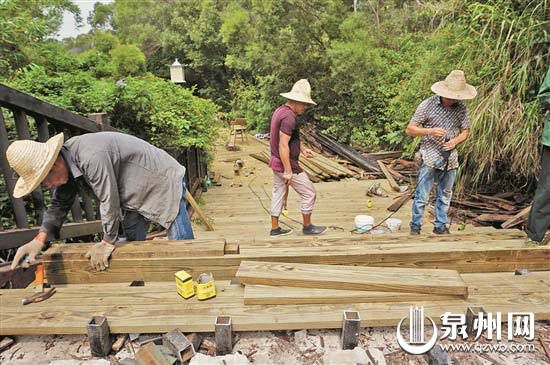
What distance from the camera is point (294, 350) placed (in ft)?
5.32

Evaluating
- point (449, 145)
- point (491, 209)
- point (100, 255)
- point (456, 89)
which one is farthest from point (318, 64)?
point (100, 255)

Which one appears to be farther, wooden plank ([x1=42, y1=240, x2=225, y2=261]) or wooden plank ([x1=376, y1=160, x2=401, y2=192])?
wooden plank ([x1=376, y1=160, x2=401, y2=192])

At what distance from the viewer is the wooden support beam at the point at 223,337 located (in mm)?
1593

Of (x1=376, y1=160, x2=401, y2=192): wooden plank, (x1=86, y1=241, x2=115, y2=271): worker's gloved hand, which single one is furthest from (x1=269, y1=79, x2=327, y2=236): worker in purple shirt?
(x1=376, y1=160, x2=401, y2=192): wooden plank

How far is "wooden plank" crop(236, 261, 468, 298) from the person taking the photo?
178 centimetres

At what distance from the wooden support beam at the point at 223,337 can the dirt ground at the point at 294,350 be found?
57 millimetres

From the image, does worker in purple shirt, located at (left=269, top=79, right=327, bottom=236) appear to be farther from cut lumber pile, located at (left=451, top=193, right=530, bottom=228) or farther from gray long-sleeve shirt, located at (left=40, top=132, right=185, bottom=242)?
cut lumber pile, located at (left=451, top=193, right=530, bottom=228)

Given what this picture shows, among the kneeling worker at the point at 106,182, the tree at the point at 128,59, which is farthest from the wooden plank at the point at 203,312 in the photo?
the tree at the point at 128,59

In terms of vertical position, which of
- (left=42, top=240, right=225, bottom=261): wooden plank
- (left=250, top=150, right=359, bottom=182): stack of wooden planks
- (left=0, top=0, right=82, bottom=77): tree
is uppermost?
(left=0, top=0, right=82, bottom=77): tree

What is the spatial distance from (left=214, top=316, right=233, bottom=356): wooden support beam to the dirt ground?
0.19 ft

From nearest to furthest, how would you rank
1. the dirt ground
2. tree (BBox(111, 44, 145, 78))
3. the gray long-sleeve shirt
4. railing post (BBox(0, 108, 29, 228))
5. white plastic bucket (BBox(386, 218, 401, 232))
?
the dirt ground, the gray long-sleeve shirt, railing post (BBox(0, 108, 29, 228)), white plastic bucket (BBox(386, 218, 401, 232)), tree (BBox(111, 44, 145, 78))

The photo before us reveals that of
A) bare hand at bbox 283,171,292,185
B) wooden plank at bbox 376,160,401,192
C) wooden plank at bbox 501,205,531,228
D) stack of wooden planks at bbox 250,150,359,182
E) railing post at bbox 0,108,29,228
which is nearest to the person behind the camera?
railing post at bbox 0,108,29,228

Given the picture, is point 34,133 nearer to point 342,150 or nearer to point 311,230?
point 311,230

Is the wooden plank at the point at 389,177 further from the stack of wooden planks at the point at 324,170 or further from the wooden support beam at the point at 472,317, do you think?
the wooden support beam at the point at 472,317
